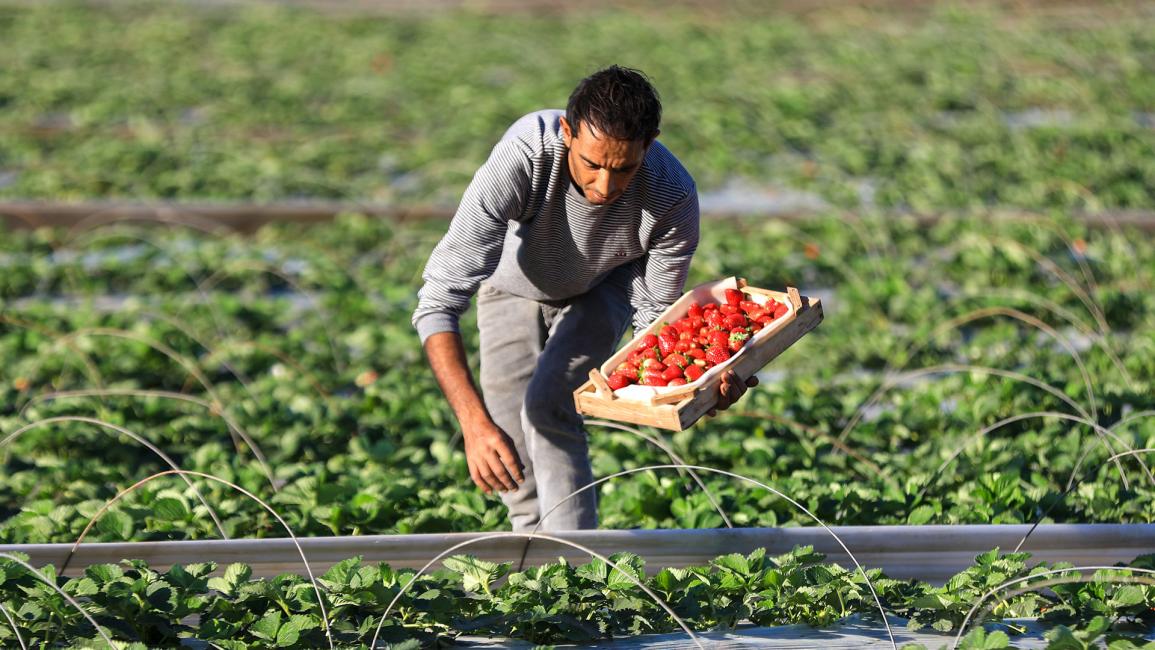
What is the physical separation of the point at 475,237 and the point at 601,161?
1.24 feet

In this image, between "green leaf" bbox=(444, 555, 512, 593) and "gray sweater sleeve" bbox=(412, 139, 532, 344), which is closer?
"gray sweater sleeve" bbox=(412, 139, 532, 344)

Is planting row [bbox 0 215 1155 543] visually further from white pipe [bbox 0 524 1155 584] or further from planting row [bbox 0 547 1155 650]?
planting row [bbox 0 547 1155 650]

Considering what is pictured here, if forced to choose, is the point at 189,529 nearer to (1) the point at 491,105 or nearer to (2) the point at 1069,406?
(2) the point at 1069,406

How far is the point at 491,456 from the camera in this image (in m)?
2.81

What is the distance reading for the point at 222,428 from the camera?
4.53 m

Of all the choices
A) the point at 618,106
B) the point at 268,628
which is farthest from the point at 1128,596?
the point at 268,628

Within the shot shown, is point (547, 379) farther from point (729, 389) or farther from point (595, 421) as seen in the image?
point (595, 421)

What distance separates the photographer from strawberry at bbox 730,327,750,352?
9.50 ft

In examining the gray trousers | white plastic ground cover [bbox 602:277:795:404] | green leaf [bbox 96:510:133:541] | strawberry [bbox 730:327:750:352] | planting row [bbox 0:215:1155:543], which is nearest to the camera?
white plastic ground cover [bbox 602:277:795:404]

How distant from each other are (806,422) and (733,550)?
4.27 feet

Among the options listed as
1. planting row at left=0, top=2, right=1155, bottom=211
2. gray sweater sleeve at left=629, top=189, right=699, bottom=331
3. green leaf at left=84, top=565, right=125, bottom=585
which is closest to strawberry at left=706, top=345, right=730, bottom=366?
Result: gray sweater sleeve at left=629, top=189, right=699, bottom=331

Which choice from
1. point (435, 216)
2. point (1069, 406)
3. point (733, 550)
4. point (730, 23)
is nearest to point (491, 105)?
point (435, 216)

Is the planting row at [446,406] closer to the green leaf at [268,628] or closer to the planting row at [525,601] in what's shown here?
the planting row at [525,601]

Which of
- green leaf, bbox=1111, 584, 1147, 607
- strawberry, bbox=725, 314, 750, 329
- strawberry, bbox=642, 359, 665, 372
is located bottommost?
green leaf, bbox=1111, 584, 1147, 607
